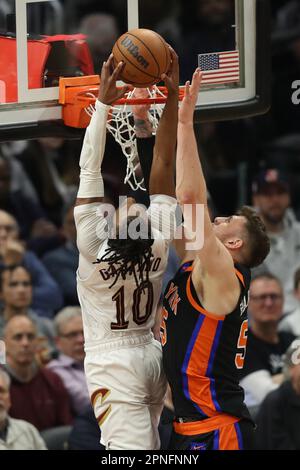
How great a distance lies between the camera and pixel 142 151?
6.34 meters

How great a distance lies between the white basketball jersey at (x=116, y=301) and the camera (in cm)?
595

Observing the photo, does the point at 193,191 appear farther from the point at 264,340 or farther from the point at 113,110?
the point at 264,340

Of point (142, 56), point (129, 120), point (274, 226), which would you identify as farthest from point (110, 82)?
point (274, 226)

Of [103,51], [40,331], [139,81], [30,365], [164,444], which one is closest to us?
[139,81]

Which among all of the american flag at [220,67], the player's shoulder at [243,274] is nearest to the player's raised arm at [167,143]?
the player's shoulder at [243,274]

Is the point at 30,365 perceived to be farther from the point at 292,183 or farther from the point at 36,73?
the point at 292,183

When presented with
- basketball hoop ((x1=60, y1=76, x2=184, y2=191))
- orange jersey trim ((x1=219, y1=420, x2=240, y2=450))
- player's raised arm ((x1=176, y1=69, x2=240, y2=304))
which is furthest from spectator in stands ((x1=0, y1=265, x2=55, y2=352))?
player's raised arm ((x1=176, y1=69, x2=240, y2=304))

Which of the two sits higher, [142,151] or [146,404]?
[142,151]

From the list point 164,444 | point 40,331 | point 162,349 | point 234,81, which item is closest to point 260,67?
point 234,81

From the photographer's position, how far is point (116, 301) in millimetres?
5973

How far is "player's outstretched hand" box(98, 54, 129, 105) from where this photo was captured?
572cm

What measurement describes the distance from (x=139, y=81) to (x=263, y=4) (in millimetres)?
1148

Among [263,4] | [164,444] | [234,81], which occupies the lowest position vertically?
[164,444]

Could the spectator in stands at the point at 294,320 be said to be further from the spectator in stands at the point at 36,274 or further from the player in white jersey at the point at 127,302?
the player in white jersey at the point at 127,302
